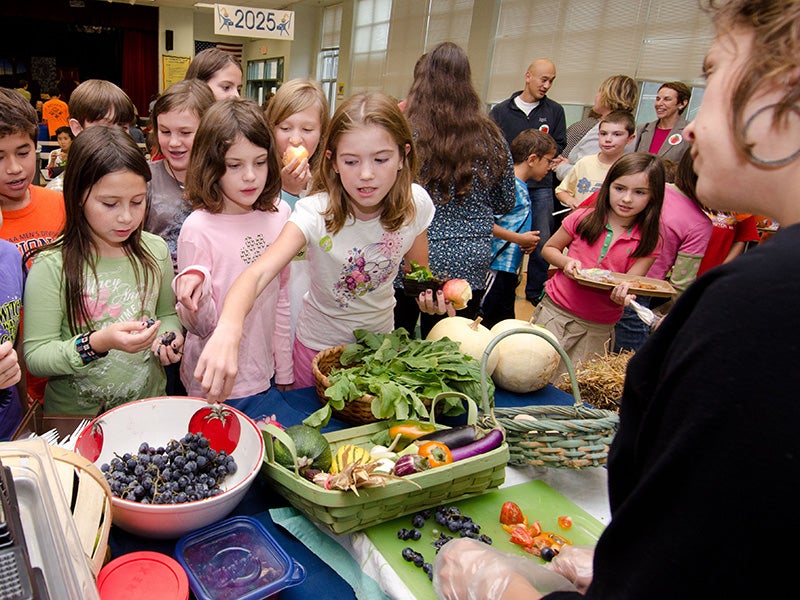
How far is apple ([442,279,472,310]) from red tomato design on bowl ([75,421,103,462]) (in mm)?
1243

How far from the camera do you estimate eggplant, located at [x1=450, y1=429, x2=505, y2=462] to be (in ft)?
4.32

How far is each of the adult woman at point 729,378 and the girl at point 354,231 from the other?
1172 millimetres

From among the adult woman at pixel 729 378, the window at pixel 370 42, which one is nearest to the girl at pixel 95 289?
the adult woman at pixel 729 378

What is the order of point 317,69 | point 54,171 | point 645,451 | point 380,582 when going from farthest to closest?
1. point 317,69
2. point 54,171
3. point 380,582
4. point 645,451

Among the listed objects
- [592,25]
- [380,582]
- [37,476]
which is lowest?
[380,582]

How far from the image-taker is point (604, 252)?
286 cm

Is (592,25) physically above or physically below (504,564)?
above

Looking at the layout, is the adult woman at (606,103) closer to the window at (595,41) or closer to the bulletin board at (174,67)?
the window at (595,41)

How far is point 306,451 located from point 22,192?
153cm

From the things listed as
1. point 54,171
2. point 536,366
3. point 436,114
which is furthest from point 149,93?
point 536,366

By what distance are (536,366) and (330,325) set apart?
760mm

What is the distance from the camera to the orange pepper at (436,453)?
128 cm

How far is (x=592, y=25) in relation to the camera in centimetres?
705

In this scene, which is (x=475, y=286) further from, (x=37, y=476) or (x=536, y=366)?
(x=37, y=476)
